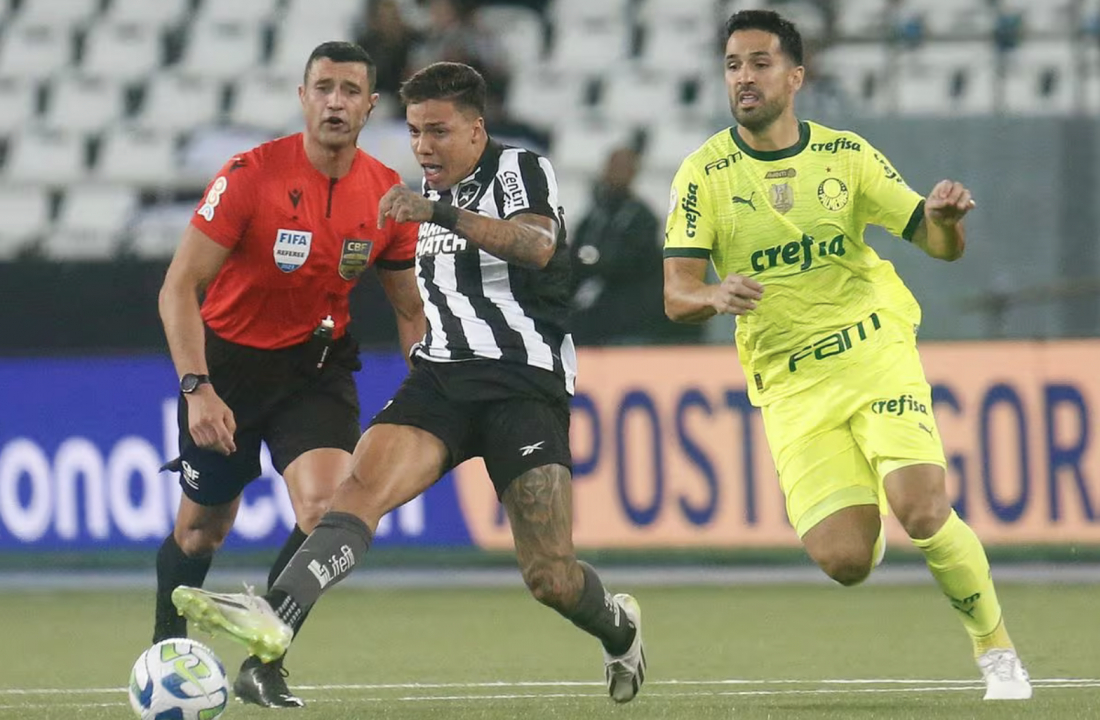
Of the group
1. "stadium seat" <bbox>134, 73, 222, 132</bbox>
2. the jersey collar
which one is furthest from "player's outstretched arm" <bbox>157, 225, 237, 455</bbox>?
"stadium seat" <bbox>134, 73, 222, 132</bbox>

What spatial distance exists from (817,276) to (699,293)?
2.16ft

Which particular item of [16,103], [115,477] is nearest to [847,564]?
[115,477]

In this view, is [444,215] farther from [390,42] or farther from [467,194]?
[390,42]

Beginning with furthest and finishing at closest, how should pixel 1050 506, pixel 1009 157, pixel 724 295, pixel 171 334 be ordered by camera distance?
1. pixel 1009 157
2. pixel 1050 506
3. pixel 171 334
4. pixel 724 295

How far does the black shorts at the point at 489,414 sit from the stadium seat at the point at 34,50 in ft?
40.8

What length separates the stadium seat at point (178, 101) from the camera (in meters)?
17.4

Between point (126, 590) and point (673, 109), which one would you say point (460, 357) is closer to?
point (126, 590)

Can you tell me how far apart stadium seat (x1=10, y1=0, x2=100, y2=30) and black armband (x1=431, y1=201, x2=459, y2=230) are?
13.3 m

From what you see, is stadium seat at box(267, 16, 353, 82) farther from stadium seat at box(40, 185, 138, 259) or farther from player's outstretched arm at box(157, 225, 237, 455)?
player's outstretched arm at box(157, 225, 237, 455)

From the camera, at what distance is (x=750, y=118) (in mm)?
7160

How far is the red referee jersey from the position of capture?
7117mm

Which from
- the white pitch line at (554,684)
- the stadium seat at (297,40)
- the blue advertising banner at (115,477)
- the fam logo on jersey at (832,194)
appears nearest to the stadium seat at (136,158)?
the stadium seat at (297,40)

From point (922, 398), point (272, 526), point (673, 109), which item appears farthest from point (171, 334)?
point (673, 109)

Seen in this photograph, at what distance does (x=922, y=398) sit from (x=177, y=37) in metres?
12.7
